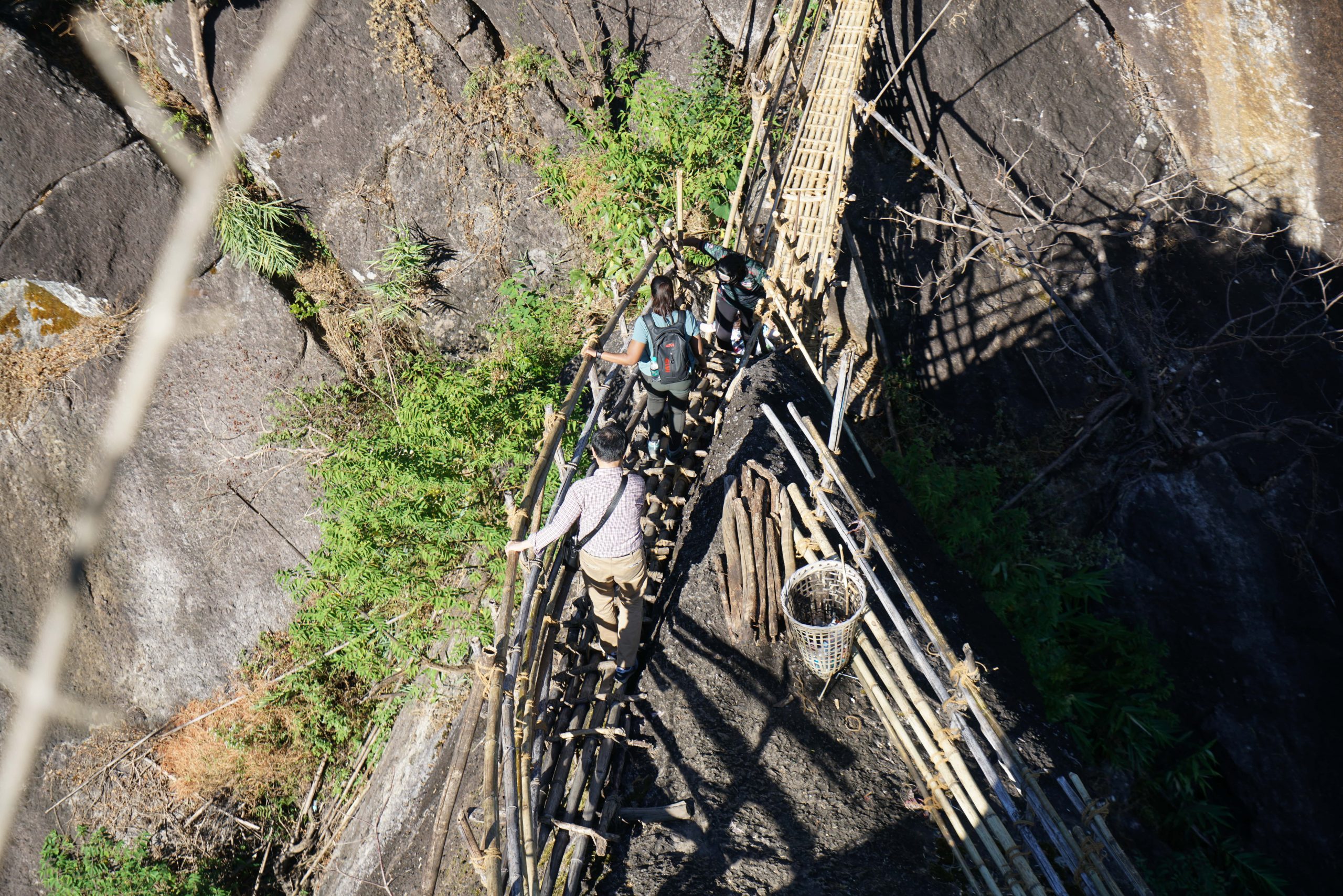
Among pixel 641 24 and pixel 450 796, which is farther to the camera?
pixel 641 24

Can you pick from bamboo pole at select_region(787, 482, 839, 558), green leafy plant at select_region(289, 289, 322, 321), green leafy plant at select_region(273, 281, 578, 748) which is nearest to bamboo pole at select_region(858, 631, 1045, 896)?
bamboo pole at select_region(787, 482, 839, 558)

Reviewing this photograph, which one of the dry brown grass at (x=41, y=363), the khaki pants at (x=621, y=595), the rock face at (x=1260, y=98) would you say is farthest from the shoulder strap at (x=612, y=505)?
the rock face at (x=1260, y=98)

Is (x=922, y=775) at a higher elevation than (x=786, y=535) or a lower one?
lower

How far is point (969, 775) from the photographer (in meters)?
3.69

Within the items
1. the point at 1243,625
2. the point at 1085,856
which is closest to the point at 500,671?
the point at 1085,856

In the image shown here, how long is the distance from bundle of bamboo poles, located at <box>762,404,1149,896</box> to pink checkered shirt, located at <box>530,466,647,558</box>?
1176 millimetres

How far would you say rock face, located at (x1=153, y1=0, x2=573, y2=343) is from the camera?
8172mm

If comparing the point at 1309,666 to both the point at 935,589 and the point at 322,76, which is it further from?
the point at 322,76

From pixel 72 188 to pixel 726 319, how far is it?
6.72m

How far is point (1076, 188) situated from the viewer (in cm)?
802

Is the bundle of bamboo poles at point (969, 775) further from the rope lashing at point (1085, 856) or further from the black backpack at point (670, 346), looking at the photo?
the black backpack at point (670, 346)

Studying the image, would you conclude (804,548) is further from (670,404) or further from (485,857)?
(485,857)

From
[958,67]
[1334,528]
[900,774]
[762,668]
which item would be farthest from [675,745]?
[958,67]

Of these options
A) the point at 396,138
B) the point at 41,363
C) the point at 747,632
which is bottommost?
the point at 747,632
